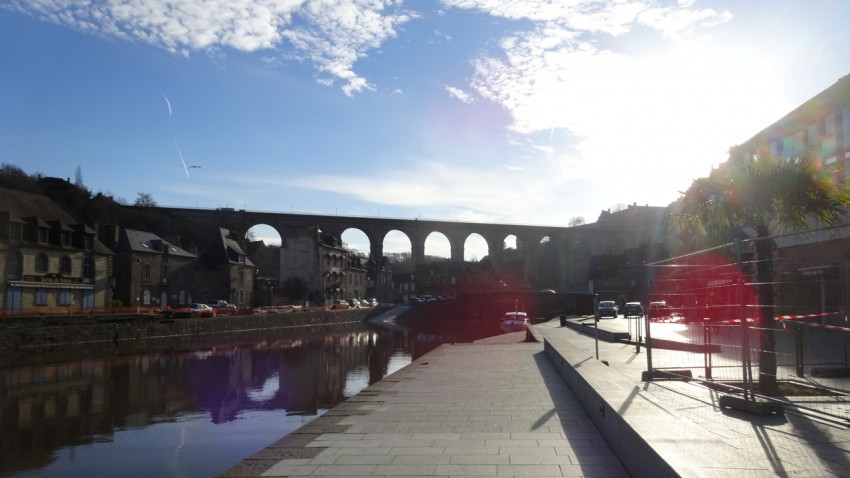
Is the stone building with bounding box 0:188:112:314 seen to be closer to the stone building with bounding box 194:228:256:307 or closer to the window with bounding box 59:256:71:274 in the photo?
the window with bounding box 59:256:71:274

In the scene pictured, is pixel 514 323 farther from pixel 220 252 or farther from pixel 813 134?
pixel 220 252

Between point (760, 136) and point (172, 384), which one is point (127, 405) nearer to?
point (172, 384)

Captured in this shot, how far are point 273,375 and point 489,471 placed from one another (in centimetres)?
1609

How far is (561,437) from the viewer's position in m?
7.20

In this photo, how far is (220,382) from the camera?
18.8 m

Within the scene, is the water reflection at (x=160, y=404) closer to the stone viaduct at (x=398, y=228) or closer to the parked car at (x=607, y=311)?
the parked car at (x=607, y=311)

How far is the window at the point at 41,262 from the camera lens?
36.9m

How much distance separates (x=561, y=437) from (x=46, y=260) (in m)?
38.6

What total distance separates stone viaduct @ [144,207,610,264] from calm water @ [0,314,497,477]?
5296 cm

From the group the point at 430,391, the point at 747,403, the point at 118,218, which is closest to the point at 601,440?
the point at 747,403

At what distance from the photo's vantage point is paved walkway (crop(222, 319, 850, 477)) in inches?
186

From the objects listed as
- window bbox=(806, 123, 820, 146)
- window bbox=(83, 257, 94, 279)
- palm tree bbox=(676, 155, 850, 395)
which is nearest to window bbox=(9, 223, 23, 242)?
window bbox=(83, 257, 94, 279)

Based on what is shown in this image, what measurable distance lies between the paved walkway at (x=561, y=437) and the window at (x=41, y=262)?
110 feet

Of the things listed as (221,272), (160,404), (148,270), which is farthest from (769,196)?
(221,272)
